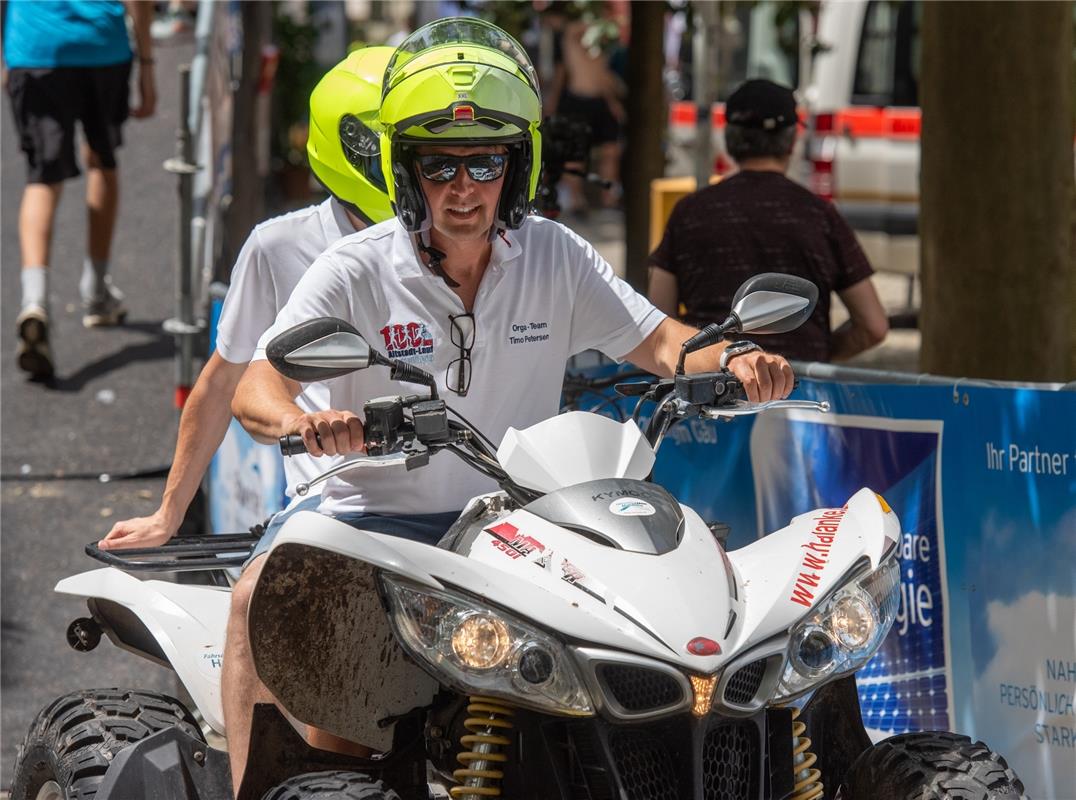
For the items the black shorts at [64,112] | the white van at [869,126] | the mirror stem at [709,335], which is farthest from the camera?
the white van at [869,126]

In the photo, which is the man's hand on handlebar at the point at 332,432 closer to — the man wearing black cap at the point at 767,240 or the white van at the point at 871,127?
the man wearing black cap at the point at 767,240

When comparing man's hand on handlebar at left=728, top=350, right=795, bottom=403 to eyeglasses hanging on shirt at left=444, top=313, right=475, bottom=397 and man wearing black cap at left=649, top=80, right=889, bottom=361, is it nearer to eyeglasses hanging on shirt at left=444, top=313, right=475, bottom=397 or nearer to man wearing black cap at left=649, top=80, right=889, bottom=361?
eyeglasses hanging on shirt at left=444, top=313, right=475, bottom=397

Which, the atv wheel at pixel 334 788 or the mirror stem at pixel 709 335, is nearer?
the atv wheel at pixel 334 788

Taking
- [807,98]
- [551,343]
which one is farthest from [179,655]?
[807,98]

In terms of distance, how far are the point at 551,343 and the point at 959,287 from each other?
10.2 feet

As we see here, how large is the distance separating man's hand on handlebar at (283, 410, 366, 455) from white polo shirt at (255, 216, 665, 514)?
20.0 inches

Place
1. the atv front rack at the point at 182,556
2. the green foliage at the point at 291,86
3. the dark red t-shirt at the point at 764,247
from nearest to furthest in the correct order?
the atv front rack at the point at 182,556 < the dark red t-shirt at the point at 764,247 < the green foliage at the point at 291,86

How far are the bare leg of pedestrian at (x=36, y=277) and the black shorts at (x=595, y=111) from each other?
815 centimetres

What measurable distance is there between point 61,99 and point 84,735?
622cm

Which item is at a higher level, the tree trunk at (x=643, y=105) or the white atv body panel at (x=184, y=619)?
the tree trunk at (x=643, y=105)

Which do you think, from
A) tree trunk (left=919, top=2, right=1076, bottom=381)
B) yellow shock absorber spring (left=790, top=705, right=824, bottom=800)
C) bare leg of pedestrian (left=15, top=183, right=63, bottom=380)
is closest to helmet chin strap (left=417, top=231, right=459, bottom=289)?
yellow shock absorber spring (left=790, top=705, right=824, bottom=800)

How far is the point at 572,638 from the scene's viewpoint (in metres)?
3.01

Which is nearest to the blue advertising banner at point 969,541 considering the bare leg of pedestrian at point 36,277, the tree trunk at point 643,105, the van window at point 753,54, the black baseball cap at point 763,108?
the black baseball cap at point 763,108

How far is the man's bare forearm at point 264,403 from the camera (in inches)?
145
